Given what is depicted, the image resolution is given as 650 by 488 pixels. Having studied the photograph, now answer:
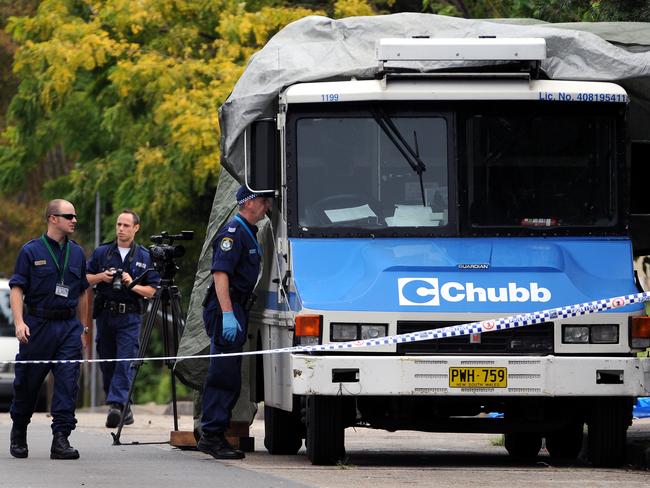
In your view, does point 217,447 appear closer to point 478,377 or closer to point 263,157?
point 263,157

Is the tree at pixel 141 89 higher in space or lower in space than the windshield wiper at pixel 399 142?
higher

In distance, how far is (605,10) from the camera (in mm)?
16469

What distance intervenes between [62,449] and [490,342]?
3.24 meters

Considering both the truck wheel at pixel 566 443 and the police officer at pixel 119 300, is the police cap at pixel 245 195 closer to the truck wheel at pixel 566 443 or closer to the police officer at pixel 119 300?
the truck wheel at pixel 566 443

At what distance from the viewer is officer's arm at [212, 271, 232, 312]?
12828mm

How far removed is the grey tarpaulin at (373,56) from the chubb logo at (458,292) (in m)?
1.56

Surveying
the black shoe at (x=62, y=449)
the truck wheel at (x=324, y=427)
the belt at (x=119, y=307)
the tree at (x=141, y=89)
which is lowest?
the black shoe at (x=62, y=449)

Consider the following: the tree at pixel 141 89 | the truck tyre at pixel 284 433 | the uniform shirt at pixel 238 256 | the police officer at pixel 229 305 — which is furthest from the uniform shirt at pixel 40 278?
the tree at pixel 141 89

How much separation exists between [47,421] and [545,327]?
915 centimetres

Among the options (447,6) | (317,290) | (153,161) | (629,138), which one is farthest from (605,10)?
(153,161)

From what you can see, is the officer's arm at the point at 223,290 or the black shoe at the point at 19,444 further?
the black shoe at the point at 19,444

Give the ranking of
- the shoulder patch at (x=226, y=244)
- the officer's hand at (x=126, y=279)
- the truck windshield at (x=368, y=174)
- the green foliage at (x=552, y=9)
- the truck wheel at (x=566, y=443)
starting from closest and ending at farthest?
the truck windshield at (x=368, y=174) → the shoulder patch at (x=226, y=244) → the truck wheel at (x=566, y=443) → the green foliage at (x=552, y=9) → the officer's hand at (x=126, y=279)

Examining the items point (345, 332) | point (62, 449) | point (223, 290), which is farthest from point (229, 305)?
point (62, 449)

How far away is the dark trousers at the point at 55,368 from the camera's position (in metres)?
13.2
